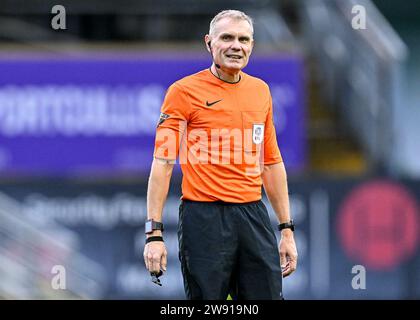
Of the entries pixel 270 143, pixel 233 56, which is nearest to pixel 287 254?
pixel 270 143

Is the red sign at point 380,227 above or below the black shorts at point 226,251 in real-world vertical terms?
above

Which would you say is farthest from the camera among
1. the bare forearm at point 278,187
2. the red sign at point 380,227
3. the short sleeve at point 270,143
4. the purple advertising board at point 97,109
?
the purple advertising board at point 97,109

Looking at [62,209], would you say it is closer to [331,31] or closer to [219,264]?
[331,31]

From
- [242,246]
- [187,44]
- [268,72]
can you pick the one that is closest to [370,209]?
[268,72]

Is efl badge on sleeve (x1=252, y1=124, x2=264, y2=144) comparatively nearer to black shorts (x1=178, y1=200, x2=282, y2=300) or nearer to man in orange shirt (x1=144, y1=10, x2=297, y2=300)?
man in orange shirt (x1=144, y1=10, x2=297, y2=300)

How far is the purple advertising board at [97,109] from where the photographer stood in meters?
14.5

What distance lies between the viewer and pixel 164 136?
7.34 meters

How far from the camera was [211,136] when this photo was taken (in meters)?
7.35

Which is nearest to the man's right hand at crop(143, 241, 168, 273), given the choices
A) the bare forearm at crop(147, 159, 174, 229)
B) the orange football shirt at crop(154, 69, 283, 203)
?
the bare forearm at crop(147, 159, 174, 229)

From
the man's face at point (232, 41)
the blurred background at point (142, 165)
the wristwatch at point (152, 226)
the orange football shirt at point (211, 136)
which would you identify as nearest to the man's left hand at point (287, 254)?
the orange football shirt at point (211, 136)

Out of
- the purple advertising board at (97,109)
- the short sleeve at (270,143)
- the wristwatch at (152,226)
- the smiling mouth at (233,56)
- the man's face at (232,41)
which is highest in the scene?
the purple advertising board at (97,109)

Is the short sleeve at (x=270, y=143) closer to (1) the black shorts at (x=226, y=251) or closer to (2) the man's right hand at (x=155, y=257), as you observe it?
(1) the black shorts at (x=226, y=251)

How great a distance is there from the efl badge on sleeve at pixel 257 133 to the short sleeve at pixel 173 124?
36cm

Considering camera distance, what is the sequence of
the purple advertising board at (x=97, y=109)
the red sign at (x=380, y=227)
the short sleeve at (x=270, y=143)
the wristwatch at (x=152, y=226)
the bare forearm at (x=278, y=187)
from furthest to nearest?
the purple advertising board at (x=97, y=109), the red sign at (x=380, y=227), the bare forearm at (x=278, y=187), the short sleeve at (x=270, y=143), the wristwatch at (x=152, y=226)
